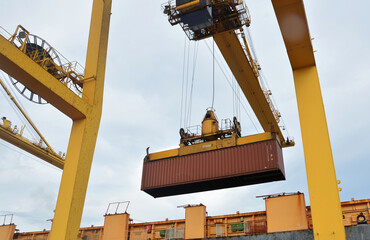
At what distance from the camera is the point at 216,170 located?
14.7 meters

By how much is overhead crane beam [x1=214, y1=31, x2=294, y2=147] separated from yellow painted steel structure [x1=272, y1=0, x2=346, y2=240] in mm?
3224

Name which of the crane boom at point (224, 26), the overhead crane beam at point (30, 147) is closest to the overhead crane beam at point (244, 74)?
the crane boom at point (224, 26)

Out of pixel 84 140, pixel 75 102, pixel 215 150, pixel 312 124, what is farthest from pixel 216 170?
pixel 75 102

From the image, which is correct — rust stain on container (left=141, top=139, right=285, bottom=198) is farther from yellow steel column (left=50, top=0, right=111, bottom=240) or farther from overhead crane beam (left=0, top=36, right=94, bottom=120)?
overhead crane beam (left=0, top=36, right=94, bottom=120)

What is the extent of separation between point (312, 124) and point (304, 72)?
1.94 meters

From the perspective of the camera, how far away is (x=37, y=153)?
2694cm

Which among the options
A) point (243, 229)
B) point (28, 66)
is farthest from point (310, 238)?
point (28, 66)

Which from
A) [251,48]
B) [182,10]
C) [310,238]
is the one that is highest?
[251,48]

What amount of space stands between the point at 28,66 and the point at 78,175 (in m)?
4.32

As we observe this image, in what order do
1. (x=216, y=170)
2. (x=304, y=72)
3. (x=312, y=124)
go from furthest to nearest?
(x=216, y=170)
(x=304, y=72)
(x=312, y=124)

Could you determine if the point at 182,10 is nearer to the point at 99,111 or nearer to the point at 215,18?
the point at 215,18

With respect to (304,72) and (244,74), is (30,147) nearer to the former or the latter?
(244,74)

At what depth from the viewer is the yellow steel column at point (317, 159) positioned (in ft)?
30.2

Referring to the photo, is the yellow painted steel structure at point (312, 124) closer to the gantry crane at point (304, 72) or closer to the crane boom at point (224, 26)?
the gantry crane at point (304, 72)
